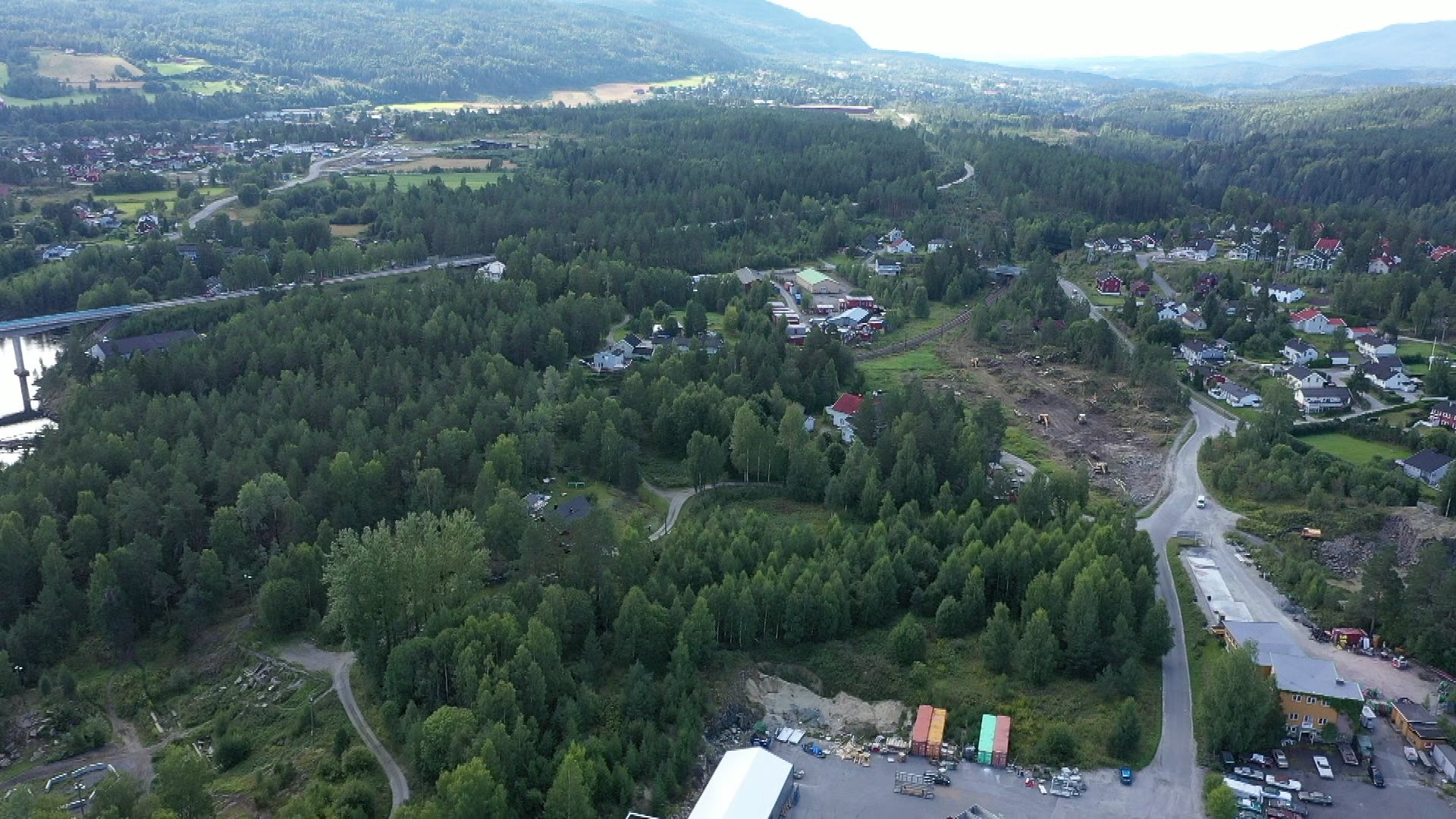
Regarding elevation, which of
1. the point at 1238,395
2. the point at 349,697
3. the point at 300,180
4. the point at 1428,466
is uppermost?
the point at 300,180

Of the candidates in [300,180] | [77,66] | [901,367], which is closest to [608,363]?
[901,367]

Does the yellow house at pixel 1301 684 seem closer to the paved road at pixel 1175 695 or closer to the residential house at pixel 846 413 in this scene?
the paved road at pixel 1175 695

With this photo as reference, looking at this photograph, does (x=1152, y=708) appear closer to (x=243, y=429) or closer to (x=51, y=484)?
(x=243, y=429)

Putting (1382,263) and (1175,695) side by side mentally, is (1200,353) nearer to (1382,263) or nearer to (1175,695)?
(1382,263)

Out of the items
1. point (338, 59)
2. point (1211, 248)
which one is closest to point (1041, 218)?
point (1211, 248)

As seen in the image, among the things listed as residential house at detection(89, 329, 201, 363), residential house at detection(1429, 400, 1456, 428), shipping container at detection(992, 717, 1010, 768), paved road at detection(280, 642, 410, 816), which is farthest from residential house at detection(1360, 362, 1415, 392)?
residential house at detection(89, 329, 201, 363)

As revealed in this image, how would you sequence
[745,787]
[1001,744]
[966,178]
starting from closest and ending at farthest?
[745,787]
[1001,744]
[966,178]
